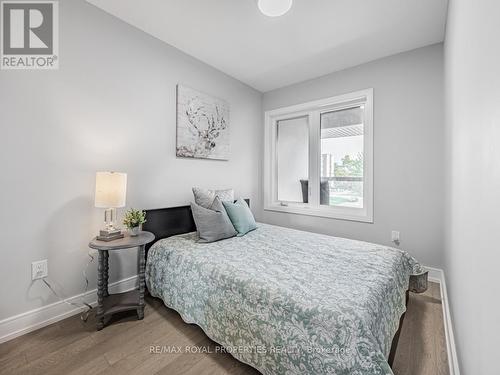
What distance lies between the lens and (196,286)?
5.57ft

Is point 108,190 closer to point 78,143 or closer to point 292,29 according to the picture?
point 78,143

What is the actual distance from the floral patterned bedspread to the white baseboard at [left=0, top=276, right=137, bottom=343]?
56 centimetres

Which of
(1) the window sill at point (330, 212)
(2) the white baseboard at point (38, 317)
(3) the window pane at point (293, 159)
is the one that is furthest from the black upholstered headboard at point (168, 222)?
(3) the window pane at point (293, 159)

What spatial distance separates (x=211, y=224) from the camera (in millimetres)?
2250

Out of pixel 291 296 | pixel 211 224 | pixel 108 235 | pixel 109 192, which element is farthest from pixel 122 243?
pixel 291 296

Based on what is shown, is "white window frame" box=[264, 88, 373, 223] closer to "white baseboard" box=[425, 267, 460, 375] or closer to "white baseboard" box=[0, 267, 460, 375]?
"white baseboard" box=[425, 267, 460, 375]

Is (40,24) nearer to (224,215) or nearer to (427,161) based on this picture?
(224,215)

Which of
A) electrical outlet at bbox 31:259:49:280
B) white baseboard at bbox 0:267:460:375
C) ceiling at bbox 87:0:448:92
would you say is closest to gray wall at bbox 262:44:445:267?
ceiling at bbox 87:0:448:92

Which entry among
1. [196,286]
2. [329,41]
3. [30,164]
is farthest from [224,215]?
[329,41]

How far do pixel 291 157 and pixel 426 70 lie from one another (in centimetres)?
190

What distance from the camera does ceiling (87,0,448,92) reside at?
198cm

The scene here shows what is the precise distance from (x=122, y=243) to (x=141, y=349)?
2.43 ft

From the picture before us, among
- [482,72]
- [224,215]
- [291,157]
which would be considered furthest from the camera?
[291,157]

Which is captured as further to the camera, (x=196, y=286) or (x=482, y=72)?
(x=196, y=286)
